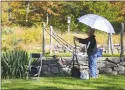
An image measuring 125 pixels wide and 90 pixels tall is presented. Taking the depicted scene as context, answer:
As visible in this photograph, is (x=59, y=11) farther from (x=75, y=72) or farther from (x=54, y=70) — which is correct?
(x=75, y=72)

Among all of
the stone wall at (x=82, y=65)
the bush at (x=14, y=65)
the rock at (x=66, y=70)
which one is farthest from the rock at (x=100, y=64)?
the bush at (x=14, y=65)

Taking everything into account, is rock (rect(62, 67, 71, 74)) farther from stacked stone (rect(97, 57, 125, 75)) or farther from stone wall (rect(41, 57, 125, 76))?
stacked stone (rect(97, 57, 125, 75))

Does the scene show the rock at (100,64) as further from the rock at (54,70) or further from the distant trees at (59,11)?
the distant trees at (59,11)

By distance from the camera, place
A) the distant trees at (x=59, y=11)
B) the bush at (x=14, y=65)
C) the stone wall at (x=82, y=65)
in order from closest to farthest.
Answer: the bush at (x=14, y=65), the stone wall at (x=82, y=65), the distant trees at (x=59, y=11)

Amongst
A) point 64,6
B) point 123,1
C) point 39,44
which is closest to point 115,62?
point 39,44

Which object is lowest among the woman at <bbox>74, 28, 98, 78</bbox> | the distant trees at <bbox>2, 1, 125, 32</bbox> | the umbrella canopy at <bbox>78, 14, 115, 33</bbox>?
the woman at <bbox>74, 28, 98, 78</bbox>

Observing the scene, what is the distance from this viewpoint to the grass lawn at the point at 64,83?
31.4ft

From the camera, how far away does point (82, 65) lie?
11.9 metres

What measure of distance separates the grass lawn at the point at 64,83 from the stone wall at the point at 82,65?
100 centimetres

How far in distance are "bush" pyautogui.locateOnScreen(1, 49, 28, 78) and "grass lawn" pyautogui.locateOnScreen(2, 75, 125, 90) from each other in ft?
1.35

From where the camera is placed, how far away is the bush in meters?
10.9

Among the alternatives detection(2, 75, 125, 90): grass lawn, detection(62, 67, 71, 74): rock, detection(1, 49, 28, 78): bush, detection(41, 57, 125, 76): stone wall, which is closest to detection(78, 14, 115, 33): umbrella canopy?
detection(2, 75, 125, 90): grass lawn

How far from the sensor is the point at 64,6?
1191 inches

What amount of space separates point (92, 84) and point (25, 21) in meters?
18.5
